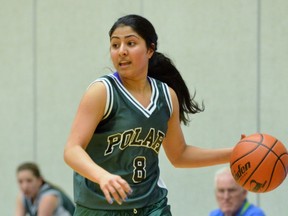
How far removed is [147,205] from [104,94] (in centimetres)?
66

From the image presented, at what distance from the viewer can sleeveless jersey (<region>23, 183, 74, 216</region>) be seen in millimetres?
6828

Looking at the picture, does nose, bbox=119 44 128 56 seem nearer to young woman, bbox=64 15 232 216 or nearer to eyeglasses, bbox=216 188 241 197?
young woman, bbox=64 15 232 216

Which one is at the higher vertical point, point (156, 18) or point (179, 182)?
point (156, 18)

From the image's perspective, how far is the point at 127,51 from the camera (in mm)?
4035

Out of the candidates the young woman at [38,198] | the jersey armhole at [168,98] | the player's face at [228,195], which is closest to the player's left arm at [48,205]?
the young woman at [38,198]

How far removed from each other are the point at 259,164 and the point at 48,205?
296 centimetres

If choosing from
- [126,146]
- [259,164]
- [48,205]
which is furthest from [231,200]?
[126,146]

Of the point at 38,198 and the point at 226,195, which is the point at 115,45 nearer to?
the point at 226,195

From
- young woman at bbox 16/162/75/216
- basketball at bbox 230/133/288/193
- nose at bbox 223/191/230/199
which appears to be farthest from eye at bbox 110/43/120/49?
young woman at bbox 16/162/75/216

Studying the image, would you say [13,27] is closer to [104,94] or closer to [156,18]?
[156,18]

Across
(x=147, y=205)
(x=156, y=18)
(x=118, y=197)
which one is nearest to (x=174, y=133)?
(x=147, y=205)

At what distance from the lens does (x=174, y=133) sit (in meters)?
4.48

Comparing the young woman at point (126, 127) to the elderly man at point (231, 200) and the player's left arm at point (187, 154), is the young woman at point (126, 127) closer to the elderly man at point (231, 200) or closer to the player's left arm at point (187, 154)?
the player's left arm at point (187, 154)

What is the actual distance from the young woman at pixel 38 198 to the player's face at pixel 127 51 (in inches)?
116
